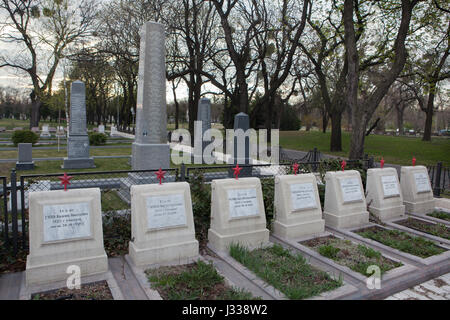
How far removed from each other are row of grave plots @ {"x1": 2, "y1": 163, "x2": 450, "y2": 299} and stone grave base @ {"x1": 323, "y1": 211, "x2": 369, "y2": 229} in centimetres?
12

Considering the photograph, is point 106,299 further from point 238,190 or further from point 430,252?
point 430,252

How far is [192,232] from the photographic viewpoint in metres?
4.94

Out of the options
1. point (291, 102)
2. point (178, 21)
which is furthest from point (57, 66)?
point (291, 102)

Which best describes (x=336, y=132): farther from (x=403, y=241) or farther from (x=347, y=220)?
(x=403, y=241)

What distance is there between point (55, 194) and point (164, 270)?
176 cm

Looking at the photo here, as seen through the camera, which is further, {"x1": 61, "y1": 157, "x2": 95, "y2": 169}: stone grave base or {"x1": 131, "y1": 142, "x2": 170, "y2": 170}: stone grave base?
{"x1": 61, "y1": 157, "x2": 95, "y2": 169}: stone grave base

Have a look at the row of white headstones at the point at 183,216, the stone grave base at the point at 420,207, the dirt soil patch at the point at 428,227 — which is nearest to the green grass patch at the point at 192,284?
the row of white headstones at the point at 183,216

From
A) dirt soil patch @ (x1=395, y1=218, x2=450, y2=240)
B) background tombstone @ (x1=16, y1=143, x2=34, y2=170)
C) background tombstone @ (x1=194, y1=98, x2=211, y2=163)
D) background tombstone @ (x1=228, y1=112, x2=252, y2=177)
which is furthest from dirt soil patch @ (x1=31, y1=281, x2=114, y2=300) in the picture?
background tombstone @ (x1=194, y1=98, x2=211, y2=163)

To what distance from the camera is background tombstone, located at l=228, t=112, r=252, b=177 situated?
12477 mm

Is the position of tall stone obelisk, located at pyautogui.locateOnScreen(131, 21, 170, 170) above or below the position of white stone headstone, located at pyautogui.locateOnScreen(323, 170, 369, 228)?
above

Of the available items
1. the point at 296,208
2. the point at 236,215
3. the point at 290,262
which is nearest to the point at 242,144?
the point at 296,208

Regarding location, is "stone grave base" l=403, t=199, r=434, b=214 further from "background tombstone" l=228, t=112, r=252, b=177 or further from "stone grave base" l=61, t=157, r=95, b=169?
"stone grave base" l=61, t=157, r=95, b=169

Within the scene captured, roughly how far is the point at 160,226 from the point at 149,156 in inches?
193

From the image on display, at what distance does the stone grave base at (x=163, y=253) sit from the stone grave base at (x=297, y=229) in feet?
5.88
